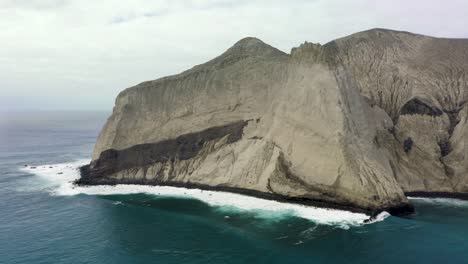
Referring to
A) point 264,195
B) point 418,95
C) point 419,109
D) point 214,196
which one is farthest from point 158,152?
point 418,95

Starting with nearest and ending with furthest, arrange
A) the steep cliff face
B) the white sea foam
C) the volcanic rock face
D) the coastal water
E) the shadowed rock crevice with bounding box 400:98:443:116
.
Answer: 1. the coastal water
2. the white sea foam
3. the volcanic rock face
4. the steep cliff face
5. the shadowed rock crevice with bounding box 400:98:443:116

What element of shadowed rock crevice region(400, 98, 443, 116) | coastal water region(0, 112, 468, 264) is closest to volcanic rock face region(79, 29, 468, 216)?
shadowed rock crevice region(400, 98, 443, 116)

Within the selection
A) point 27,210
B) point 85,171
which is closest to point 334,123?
point 27,210

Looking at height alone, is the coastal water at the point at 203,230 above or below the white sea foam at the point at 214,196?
below

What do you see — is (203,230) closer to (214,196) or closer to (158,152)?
(214,196)

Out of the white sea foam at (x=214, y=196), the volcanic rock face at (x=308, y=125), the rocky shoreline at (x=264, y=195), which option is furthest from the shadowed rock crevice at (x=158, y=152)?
the white sea foam at (x=214, y=196)

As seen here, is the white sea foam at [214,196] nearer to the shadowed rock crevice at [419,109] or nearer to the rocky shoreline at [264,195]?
the rocky shoreline at [264,195]

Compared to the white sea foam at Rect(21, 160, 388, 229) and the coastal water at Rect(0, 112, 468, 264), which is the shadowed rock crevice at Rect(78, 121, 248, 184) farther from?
the coastal water at Rect(0, 112, 468, 264)

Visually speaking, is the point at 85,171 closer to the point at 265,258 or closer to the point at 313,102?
→ the point at 313,102
